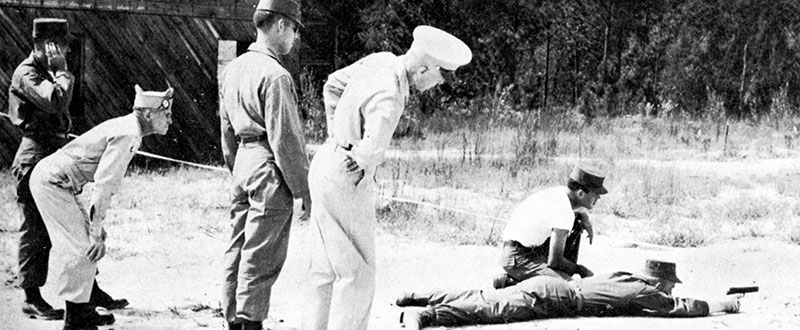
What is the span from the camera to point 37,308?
21.5 ft

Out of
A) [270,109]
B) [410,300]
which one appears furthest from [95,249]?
[410,300]

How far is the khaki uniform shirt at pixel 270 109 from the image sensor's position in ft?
17.6

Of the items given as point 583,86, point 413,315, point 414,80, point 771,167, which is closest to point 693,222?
point 771,167

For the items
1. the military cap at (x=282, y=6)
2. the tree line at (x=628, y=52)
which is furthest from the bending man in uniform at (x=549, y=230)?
the tree line at (x=628, y=52)

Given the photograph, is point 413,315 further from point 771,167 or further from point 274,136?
point 771,167

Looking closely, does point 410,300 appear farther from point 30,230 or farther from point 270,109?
point 30,230

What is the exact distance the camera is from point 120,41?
13.5 meters

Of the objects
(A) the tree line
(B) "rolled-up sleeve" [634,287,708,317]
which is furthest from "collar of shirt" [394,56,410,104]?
(A) the tree line

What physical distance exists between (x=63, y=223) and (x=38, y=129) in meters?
1.12

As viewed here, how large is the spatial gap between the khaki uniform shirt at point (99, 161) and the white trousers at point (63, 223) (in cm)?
5

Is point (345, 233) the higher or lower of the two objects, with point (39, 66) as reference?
lower

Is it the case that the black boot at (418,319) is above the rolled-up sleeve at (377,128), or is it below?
below

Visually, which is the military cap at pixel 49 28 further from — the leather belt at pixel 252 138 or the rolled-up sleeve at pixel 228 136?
the leather belt at pixel 252 138

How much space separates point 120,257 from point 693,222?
570cm
